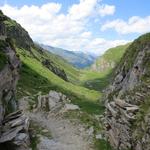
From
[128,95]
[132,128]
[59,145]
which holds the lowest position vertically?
[59,145]

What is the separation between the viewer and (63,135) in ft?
163

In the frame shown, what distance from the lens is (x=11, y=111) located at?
153ft

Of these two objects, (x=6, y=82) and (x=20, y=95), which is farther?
(x=20, y=95)

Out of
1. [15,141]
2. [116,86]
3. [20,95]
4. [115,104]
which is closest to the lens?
[15,141]

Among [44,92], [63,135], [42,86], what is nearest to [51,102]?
[63,135]

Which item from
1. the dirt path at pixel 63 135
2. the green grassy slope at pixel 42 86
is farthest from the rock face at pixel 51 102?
the green grassy slope at pixel 42 86

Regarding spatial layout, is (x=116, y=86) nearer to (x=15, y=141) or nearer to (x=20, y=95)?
(x=20, y=95)

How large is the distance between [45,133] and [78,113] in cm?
1170

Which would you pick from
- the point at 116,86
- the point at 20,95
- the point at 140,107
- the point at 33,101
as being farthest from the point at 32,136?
the point at 116,86

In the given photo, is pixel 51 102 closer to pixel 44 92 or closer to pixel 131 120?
pixel 131 120

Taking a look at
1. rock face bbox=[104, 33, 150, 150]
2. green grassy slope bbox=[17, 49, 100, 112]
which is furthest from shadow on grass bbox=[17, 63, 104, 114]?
rock face bbox=[104, 33, 150, 150]

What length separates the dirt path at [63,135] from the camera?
43.7 metres

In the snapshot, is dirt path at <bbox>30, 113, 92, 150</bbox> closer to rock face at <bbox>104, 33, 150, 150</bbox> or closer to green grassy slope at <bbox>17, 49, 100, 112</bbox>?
rock face at <bbox>104, 33, 150, 150</bbox>

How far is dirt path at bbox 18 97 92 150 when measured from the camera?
4366cm
